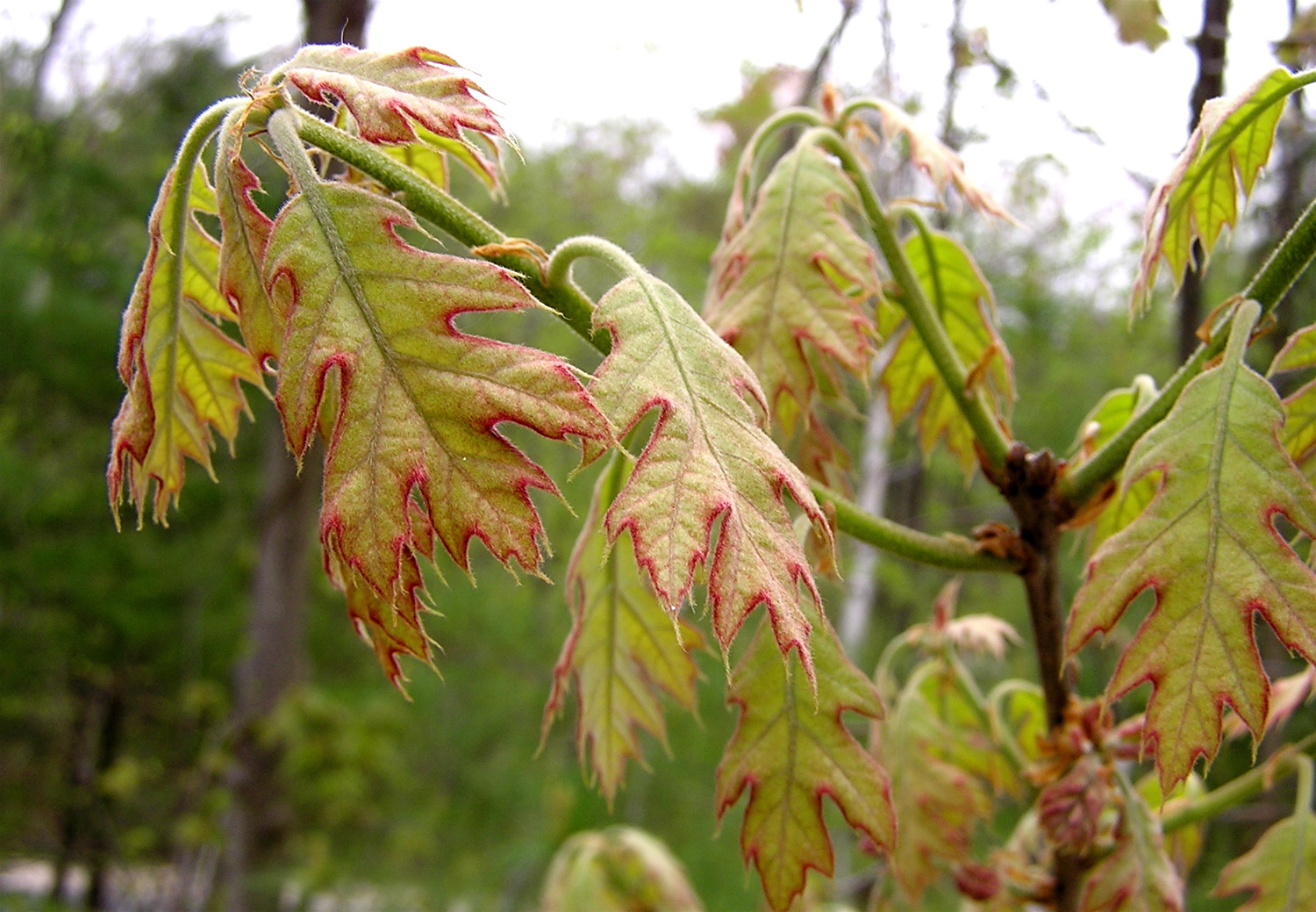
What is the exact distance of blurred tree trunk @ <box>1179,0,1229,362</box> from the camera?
4.42ft

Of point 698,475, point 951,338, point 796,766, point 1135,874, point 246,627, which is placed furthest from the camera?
point 246,627

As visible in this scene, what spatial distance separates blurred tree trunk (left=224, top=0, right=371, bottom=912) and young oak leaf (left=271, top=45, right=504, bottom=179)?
9.40 ft

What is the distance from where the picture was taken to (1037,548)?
786mm

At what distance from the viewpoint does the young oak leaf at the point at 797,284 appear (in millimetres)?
807

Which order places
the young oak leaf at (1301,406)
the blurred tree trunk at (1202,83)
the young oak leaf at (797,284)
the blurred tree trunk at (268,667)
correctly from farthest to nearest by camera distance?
the blurred tree trunk at (268,667), the blurred tree trunk at (1202,83), the young oak leaf at (797,284), the young oak leaf at (1301,406)

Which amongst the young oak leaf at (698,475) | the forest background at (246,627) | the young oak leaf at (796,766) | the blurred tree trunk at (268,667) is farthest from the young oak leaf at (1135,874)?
the blurred tree trunk at (268,667)

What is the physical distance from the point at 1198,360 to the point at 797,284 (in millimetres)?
308

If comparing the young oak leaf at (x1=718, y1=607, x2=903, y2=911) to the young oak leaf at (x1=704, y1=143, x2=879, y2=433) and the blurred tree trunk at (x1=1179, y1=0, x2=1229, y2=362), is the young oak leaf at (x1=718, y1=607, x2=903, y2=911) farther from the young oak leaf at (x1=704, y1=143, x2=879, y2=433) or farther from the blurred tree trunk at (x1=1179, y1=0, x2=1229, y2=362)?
the blurred tree trunk at (x1=1179, y1=0, x2=1229, y2=362)

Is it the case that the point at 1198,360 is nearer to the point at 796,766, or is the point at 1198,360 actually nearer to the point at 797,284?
the point at 797,284

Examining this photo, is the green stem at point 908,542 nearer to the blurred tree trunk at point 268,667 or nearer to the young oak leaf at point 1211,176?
the young oak leaf at point 1211,176

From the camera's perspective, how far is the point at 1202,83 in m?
1.39

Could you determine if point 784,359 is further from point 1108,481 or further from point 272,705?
point 272,705

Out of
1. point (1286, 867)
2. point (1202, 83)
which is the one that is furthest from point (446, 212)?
point (1202, 83)

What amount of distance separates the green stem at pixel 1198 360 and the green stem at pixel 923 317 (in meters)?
0.07
